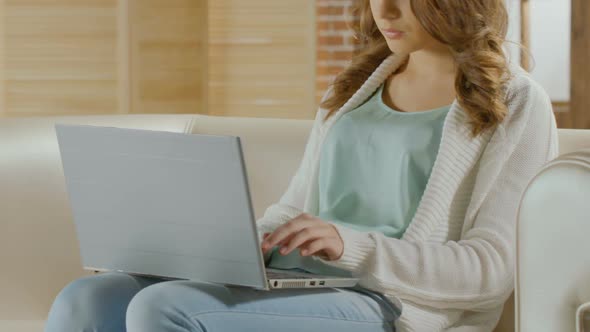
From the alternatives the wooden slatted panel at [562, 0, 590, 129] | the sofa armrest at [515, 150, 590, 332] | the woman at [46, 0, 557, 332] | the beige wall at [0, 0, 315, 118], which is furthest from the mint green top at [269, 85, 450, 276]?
the wooden slatted panel at [562, 0, 590, 129]

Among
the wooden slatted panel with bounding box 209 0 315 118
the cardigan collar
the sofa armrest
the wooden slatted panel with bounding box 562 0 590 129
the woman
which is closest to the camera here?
Result: the sofa armrest

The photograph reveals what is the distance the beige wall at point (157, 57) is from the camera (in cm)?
416

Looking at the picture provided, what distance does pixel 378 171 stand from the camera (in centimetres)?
179

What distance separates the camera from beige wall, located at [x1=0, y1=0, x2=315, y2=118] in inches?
164

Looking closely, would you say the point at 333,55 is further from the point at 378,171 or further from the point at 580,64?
the point at 378,171

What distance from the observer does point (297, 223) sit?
4.83 ft

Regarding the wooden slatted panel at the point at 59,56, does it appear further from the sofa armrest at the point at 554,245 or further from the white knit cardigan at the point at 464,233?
the sofa armrest at the point at 554,245

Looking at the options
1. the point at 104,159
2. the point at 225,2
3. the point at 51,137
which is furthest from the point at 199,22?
the point at 104,159

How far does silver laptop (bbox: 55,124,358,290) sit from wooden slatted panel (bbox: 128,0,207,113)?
2709mm

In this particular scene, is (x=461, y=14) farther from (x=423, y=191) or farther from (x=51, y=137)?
(x=51, y=137)

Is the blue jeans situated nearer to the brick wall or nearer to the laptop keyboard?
the laptop keyboard

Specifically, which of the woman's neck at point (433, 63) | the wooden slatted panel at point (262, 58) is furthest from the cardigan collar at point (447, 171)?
the wooden slatted panel at point (262, 58)

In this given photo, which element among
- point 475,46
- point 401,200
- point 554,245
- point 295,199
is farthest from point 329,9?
point 554,245

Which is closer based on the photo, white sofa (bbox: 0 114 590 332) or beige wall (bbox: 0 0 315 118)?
white sofa (bbox: 0 114 590 332)
